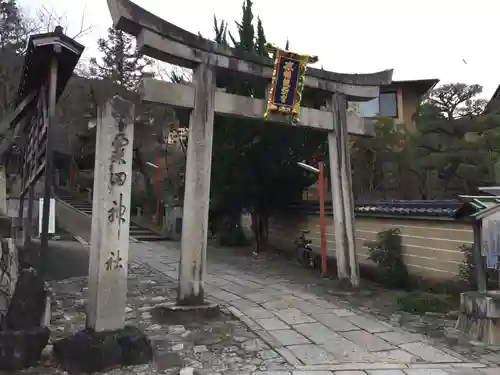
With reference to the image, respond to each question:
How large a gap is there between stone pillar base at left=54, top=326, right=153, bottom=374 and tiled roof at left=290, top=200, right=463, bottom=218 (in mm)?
5843

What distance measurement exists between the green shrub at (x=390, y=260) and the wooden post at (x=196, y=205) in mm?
4615

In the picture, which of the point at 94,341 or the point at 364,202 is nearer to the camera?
the point at 94,341

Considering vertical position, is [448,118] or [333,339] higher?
[448,118]

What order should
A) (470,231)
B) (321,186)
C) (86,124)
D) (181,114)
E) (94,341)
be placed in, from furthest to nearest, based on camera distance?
(86,124)
(181,114)
(321,186)
(470,231)
(94,341)

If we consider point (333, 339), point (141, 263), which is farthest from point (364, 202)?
point (141, 263)

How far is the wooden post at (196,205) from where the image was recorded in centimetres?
766

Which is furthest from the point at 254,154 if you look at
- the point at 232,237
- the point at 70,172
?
the point at 70,172

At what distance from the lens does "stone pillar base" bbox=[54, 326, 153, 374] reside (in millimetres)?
5297

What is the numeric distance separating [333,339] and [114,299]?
3.26 m

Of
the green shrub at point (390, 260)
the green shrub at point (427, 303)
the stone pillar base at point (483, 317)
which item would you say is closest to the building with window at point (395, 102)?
the green shrub at point (390, 260)

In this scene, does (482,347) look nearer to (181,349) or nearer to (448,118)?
(181,349)

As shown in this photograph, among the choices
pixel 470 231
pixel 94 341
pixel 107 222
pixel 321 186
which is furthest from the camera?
pixel 321 186

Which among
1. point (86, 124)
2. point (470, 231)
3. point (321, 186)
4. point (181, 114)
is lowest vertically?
point (470, 231)

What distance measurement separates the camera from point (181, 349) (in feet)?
20.3
